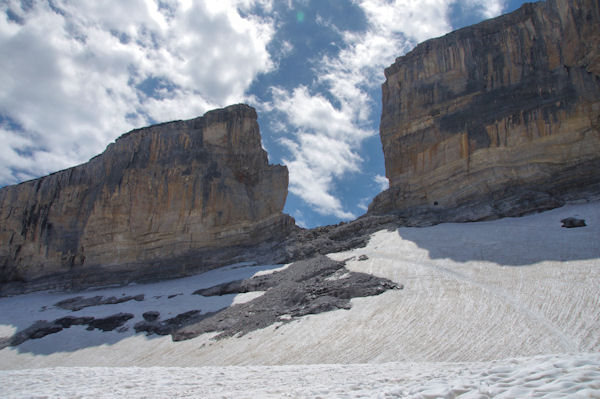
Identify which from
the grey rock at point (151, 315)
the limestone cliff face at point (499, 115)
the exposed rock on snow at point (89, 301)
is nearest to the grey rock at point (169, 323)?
the grey rock at point (151, 315)

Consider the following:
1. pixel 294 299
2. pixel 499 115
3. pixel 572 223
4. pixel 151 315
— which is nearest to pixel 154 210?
pixel 151 315

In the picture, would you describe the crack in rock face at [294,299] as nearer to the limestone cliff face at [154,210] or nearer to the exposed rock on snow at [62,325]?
the exposed rock on snow at [62,325]

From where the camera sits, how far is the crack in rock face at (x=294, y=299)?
662 inches

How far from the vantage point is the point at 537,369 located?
5.71m

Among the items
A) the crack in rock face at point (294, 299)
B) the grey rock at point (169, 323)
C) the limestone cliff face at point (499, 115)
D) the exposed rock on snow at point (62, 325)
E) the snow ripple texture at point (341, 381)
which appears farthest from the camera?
the limestone cliff face at point (499, 115)

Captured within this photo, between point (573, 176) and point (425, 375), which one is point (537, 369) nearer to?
point (425, 375)

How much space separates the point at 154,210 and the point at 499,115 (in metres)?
28.9

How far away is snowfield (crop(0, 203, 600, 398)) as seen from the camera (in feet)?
22.1

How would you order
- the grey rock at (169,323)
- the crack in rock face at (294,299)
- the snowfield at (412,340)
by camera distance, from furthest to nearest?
the grey rock at (169,323) → the crack in rock face at (294,299) → the snowfield at (412,340)

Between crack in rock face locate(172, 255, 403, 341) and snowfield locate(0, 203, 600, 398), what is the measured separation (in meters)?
0.78

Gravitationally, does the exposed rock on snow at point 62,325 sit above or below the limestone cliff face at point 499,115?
below

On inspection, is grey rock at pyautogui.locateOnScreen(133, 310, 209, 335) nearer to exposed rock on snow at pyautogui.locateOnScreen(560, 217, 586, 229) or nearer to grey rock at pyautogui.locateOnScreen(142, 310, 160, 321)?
grey rock at pyautogui.locateOnScreen(142, 310, 160, 321)

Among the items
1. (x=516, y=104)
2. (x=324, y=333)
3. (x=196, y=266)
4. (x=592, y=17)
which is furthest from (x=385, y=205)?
(x=324, y=333)

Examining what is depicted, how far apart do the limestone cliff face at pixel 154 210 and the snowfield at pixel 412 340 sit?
9409 mm
